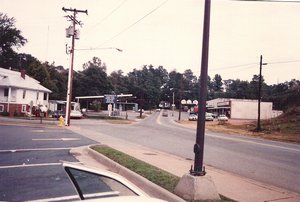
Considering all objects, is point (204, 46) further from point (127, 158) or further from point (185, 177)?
point (127, 158)

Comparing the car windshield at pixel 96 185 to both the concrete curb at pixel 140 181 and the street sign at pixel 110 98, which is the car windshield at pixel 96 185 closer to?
the concrete curb at pixel 140 181

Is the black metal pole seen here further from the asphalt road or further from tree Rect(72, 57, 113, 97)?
tree Rect(72, 57, 113, 97)

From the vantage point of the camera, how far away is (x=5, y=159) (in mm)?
12711

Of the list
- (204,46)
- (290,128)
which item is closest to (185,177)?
(204,46)

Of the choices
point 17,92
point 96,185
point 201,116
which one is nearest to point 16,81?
point 17,92

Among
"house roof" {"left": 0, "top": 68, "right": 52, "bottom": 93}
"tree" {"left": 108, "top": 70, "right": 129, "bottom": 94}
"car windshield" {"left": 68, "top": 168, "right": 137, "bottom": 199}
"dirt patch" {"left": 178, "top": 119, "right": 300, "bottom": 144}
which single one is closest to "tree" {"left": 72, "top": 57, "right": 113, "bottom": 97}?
"tree" {"left": 108, "top": 70, "right": 129, "bottom": 94}

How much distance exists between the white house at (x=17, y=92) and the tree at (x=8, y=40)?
97.1ft

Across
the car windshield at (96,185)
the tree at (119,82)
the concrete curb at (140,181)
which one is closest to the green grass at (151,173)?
the concrete curb at (140,181)

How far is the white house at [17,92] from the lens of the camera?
2122 inches

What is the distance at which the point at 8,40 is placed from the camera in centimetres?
8731

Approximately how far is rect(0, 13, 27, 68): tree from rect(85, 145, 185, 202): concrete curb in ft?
267

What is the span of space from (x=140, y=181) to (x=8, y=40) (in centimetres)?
8716

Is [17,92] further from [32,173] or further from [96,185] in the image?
[96,185]

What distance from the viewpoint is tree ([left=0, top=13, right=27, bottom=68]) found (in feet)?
283
